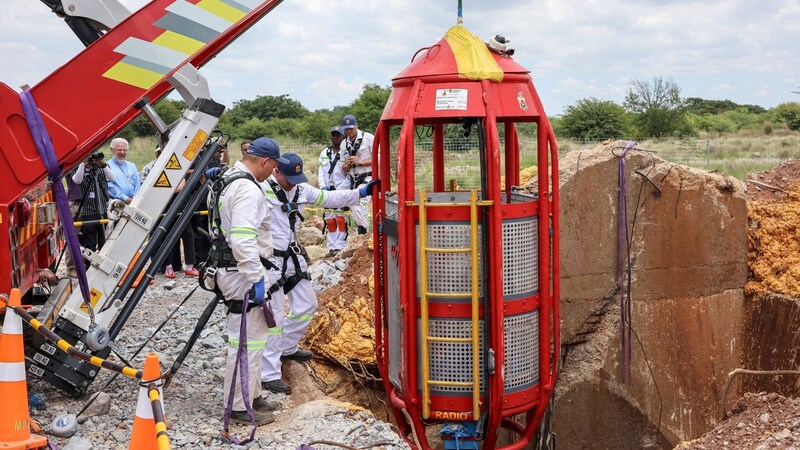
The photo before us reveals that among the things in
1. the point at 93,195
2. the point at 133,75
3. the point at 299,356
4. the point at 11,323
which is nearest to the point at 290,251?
the point at 299,356

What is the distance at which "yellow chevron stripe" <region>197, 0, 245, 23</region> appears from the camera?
614 cm

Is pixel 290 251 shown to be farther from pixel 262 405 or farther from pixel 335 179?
pixel 335 179

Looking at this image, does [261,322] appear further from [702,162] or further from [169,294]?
[702,162]

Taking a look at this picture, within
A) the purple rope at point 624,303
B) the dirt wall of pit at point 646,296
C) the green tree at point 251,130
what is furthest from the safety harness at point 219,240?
the green tree at point 251,130

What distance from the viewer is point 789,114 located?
40812mm

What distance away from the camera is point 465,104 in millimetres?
5223

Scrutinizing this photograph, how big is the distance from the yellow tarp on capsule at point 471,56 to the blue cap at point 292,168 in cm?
180

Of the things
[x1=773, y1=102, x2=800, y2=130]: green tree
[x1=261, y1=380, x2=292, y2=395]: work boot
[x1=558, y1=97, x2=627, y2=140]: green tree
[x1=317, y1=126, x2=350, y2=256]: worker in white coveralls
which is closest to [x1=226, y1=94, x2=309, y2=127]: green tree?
[x1=558, y1=97, x2=627, y2=140]: green tree

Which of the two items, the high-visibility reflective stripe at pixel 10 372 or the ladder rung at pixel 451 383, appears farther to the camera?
the ladder rung at pixel 451 383

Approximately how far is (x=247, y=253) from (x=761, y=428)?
353cm

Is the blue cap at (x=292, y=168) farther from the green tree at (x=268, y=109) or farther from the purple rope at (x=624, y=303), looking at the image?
the green tree at (x=268, y=109)

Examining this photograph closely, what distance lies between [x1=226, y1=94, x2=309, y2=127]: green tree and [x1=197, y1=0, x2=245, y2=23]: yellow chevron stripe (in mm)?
46189

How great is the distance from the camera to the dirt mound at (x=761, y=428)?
189 inches

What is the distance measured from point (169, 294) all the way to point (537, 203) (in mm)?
6294
